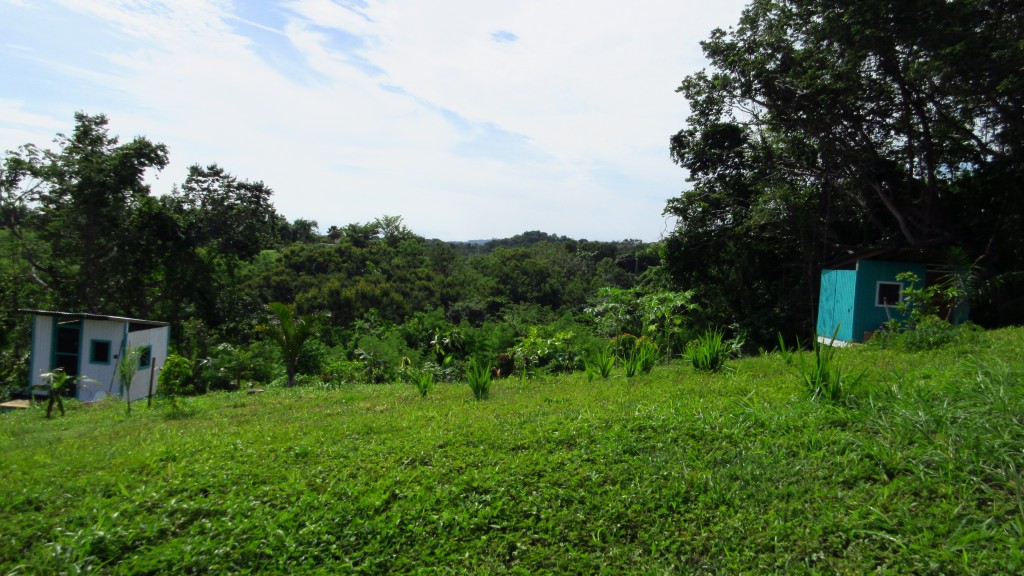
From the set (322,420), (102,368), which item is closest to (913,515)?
(322,420)

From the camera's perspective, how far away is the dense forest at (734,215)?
12.8 metres

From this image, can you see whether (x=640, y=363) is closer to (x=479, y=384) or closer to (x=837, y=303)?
(x=479, y=384)

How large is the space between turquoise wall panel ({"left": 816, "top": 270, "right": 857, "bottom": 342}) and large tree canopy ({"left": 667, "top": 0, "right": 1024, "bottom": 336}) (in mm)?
1974

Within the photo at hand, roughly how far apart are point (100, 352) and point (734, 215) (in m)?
18.5

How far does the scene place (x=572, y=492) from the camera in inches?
151

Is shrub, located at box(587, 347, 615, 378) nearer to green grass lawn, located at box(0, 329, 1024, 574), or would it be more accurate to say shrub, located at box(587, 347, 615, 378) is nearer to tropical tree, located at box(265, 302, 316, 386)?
green grass lawn, located at box(0, 329, 1024, 574)

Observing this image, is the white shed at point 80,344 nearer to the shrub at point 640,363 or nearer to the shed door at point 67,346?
the shed door at point 67,346

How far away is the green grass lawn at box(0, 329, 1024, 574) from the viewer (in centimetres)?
319

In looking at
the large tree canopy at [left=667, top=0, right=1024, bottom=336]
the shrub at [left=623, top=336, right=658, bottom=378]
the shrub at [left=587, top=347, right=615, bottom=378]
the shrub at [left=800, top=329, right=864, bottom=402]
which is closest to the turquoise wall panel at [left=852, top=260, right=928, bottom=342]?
the large tree canopy at [left=667, top=0, right=1024, bottom=336]

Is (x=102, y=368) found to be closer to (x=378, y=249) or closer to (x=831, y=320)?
(x=831, y=320)

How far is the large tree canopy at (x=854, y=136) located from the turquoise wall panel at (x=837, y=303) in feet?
6.48

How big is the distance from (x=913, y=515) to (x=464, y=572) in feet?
8.03

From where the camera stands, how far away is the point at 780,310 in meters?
19.7

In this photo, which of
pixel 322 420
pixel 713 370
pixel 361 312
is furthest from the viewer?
pixel 361 312
